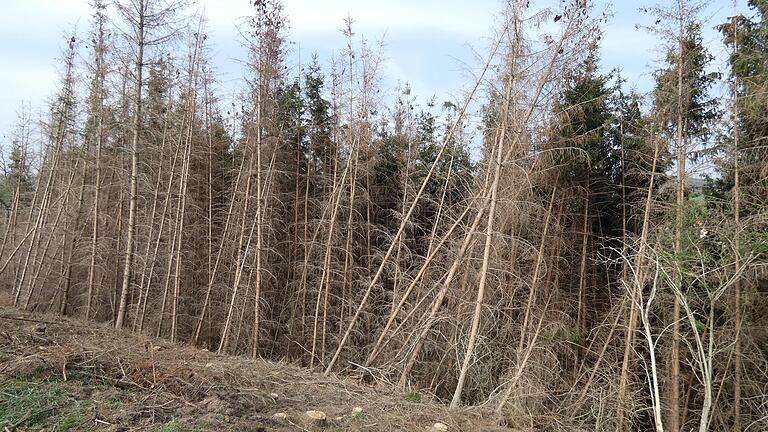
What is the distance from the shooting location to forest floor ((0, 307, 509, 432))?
398 cm

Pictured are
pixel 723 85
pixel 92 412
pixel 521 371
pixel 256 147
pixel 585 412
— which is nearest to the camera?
pixel 92 412

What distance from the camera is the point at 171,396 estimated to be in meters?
4.61

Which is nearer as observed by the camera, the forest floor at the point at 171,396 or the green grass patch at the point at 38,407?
the green grass patch at the point at 38,407

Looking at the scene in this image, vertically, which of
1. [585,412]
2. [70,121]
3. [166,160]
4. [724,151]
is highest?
[70,121]

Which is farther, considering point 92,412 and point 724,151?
point 724,151

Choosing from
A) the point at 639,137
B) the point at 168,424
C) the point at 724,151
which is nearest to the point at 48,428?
the point at 168,424

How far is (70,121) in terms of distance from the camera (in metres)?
14.3

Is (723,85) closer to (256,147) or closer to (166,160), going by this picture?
(256,147)

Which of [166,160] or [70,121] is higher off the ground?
[70,121]

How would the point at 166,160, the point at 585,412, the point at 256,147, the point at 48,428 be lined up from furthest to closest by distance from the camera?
the point at 166,160 → the point at 256,147 → the point at 585,412 → the point at 48,428

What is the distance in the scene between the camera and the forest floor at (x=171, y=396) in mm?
3984

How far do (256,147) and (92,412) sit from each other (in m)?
7.73

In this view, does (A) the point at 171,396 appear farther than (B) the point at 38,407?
Yes

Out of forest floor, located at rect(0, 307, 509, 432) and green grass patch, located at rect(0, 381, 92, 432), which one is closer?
green grass patch, located at rect(0, 381, 92, 432)
